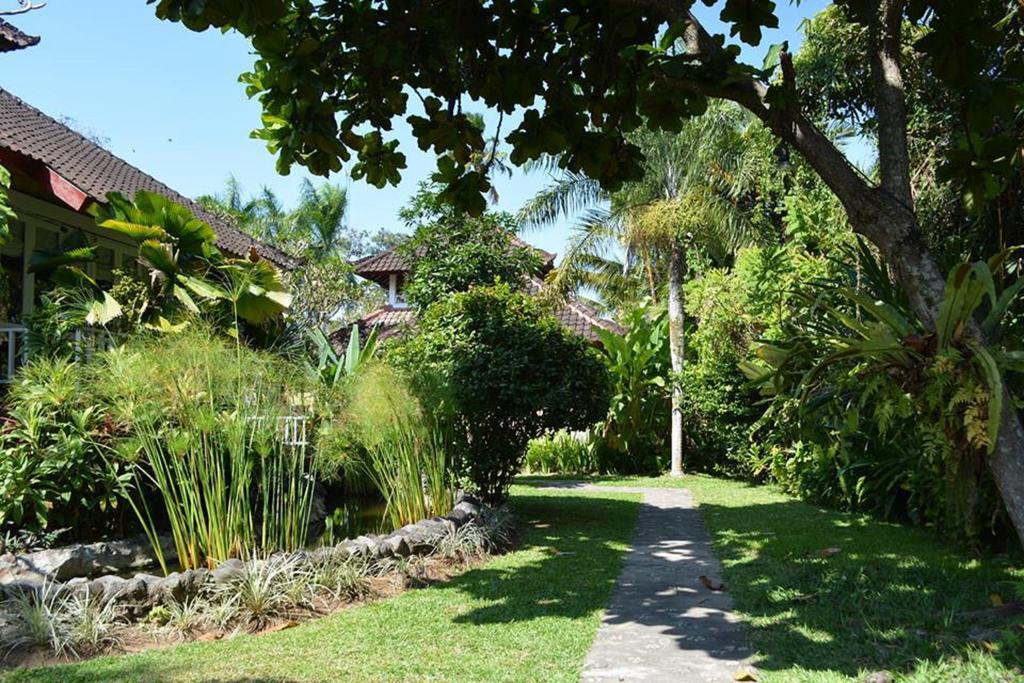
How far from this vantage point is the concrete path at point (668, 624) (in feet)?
15.7

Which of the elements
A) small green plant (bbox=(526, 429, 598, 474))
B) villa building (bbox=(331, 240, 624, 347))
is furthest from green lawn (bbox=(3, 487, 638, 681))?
villa building (bbox=(331, 240, 624, 347))

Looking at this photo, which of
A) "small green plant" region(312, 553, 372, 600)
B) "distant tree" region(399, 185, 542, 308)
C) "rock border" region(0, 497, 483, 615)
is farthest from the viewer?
"distant tree" region(399, 185, 542, 308)

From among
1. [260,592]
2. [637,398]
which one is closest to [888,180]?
[260,592]

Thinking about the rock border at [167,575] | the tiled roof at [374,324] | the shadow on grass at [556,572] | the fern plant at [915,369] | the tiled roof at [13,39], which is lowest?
the shadow on grass at [556,572]

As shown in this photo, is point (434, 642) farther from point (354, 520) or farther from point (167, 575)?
point (354, 520)

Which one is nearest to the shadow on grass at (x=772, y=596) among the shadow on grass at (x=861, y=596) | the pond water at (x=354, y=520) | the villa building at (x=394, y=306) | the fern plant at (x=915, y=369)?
the shadow on grass at (x=861, y=596)

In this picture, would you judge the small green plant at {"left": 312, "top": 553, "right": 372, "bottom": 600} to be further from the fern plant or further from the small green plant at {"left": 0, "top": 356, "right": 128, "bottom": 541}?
the fern plant

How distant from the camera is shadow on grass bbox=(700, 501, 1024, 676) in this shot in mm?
4902

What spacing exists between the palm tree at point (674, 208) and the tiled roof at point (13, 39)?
1057 cm

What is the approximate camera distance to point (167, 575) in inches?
249

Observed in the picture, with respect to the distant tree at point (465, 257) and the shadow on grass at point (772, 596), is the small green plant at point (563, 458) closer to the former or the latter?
the distant tree at point (465, 257)

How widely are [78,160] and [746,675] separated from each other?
41.4ft

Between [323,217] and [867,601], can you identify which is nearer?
[867,601]

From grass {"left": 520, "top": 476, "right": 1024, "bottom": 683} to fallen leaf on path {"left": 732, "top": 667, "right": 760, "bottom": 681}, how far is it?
0.26ft
